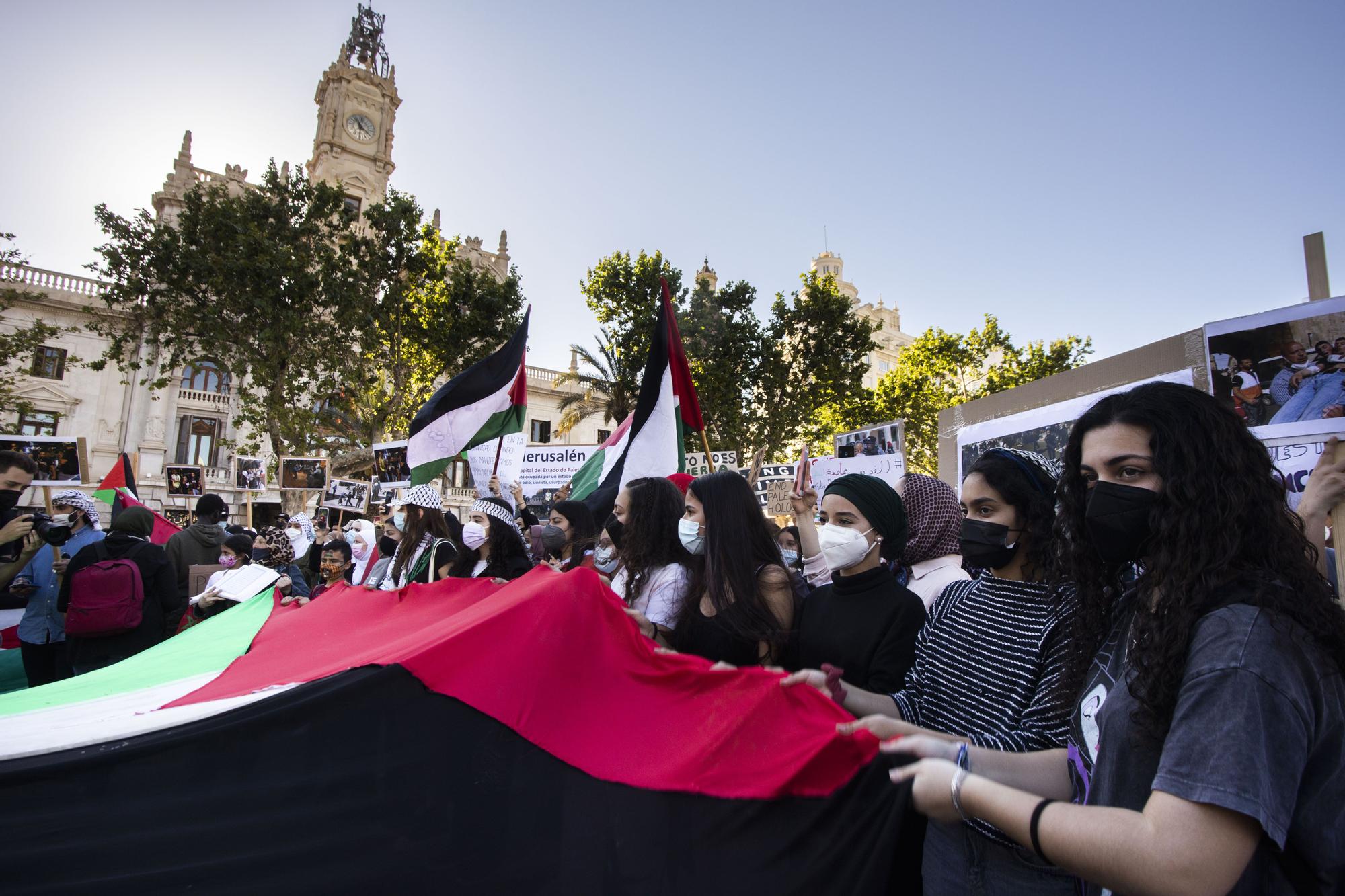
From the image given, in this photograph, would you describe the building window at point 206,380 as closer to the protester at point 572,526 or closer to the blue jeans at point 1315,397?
the protester at point 572,526


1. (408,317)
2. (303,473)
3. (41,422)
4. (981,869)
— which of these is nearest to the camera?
(981,869)

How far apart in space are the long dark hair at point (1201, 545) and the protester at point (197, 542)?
7.33 meters

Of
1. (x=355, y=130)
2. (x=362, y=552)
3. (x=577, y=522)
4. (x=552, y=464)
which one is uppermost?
(x=355, y=130)

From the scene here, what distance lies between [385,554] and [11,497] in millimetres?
2989

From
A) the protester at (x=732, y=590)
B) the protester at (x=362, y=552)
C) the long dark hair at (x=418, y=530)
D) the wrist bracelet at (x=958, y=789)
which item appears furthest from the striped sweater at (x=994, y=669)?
the protester at (x=362, y=552)

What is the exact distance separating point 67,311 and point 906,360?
34.0 meters

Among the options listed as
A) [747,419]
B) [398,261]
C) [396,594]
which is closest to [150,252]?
[398,261]

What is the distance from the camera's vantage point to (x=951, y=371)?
25828mm

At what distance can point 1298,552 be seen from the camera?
1.16 metres

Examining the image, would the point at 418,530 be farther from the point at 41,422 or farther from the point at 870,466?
the point at 41,422

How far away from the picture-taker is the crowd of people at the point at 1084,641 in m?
1.00

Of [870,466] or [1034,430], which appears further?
[870,466]

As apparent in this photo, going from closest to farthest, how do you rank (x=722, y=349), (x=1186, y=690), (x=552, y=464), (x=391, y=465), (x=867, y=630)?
(x=1186, y=690) < (x=867, y=630) < (x=391, y=465) < (x=552, y=464) < (x=722, y=349)

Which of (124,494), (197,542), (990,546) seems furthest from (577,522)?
(124,494)
